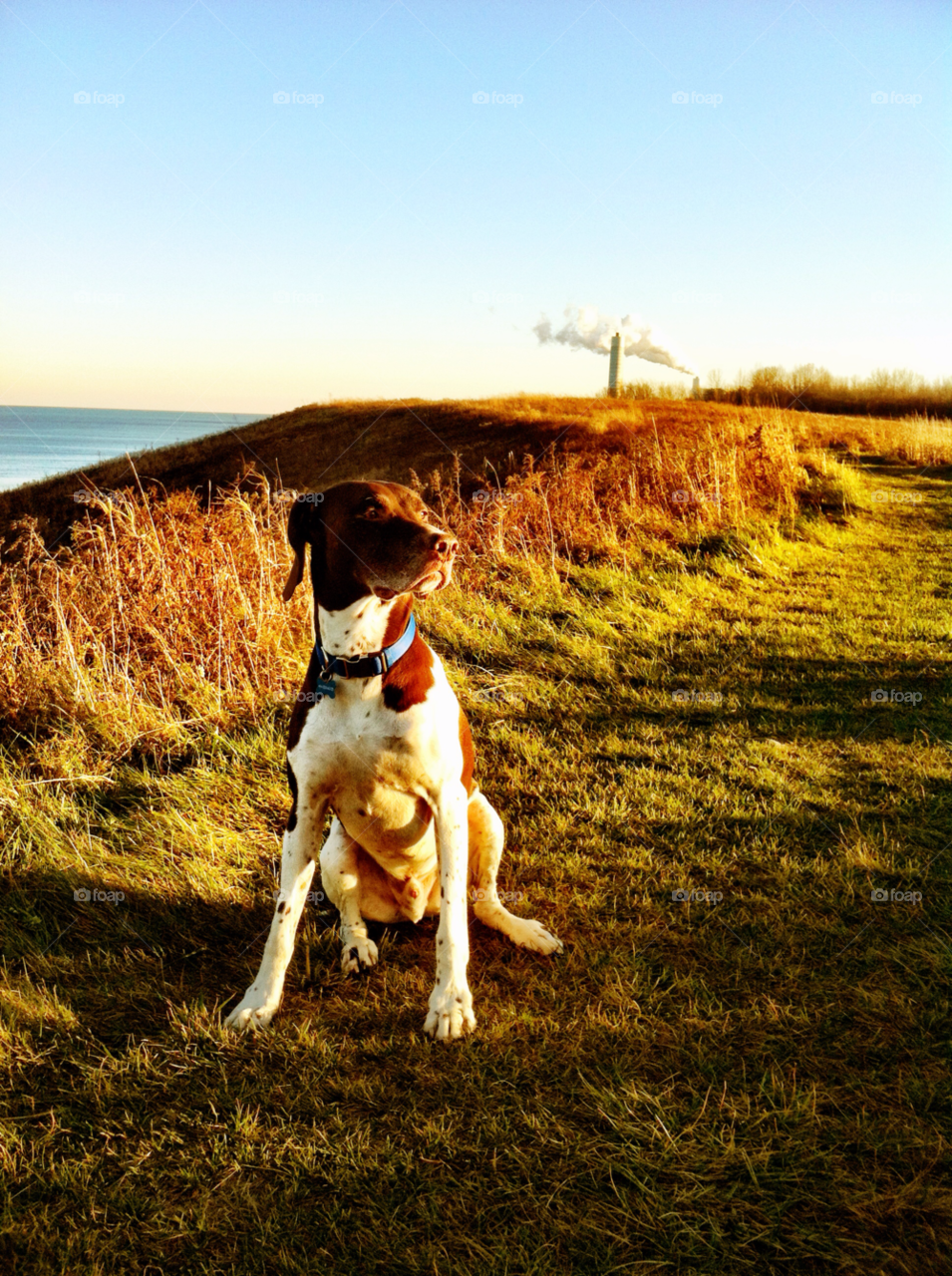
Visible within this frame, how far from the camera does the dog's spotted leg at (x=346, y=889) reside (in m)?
3.06

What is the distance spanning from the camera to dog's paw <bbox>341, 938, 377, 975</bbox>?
301cm

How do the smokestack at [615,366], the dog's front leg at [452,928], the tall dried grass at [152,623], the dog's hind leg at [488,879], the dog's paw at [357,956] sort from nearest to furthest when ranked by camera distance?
the dog's front leg at [452,928]
the dog's paw at [357,956]
the dog's hind leg at [488,879]
the tall dried grass at [152,623]
the smokestack at [615,366]

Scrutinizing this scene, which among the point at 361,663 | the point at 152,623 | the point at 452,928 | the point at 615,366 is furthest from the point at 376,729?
the point at 615,366

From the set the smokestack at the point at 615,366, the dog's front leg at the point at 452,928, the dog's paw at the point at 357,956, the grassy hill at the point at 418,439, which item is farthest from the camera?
the smokestack at the point at 615,366

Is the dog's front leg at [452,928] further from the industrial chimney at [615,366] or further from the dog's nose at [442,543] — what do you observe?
the industrial chimney at [615,366]

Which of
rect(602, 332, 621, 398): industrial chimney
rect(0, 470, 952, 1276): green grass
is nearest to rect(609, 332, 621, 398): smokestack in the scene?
rect(602, 332, 621, 398): industrial chimney

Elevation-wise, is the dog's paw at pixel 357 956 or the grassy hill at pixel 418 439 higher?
the grassy hill at pixel 418 439

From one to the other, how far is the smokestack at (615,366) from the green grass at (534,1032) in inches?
980

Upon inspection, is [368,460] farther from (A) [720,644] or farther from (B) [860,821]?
(B) [860,821]

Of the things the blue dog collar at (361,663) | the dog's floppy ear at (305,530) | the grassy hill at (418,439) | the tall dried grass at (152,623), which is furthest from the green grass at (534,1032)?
the grassy hill at (418,439)

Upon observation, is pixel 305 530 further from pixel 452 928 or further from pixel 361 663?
pixel 452 928

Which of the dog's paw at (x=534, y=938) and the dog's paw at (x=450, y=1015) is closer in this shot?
the dog's paw at (x=450, y=1015)

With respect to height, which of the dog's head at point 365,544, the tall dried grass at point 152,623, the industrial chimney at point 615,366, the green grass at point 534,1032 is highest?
the industrial chimney at point 615,366

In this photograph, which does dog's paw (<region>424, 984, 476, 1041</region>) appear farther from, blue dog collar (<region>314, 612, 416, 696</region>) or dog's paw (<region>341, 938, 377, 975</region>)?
blue dog collar (<region>314, 612, 416, 696</region>)
